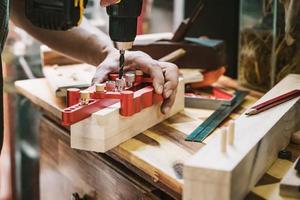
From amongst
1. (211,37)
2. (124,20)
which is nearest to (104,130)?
(124,20)

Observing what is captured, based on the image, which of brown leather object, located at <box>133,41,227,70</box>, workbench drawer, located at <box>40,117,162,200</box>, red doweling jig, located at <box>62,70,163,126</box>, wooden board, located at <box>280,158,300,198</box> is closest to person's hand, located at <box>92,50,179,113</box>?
red doweling jig, located at <box>62,70,163,126</box>

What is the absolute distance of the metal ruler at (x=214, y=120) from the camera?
3.76ft

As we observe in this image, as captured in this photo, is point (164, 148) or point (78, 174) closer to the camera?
point (164, 148)

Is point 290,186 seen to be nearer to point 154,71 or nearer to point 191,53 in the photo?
point 154,71

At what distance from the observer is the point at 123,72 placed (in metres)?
1.22

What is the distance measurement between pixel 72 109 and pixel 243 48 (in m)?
0.72

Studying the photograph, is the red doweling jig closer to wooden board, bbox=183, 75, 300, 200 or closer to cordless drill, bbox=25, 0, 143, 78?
cordless drill, bbox=25, 0, 143, 78

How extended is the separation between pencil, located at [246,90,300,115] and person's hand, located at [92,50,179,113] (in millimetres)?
204

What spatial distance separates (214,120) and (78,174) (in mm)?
329

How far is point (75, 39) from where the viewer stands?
4.86 ft

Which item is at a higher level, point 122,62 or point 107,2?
point 107,2

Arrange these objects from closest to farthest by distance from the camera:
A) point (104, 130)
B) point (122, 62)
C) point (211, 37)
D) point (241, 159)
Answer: point (241, 159) → point (104, 130) → point (122, 62) → point (211, 37)

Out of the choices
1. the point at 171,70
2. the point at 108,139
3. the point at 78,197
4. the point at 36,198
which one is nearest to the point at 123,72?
the point at 171,70

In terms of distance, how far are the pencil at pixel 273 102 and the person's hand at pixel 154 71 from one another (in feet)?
0.67
